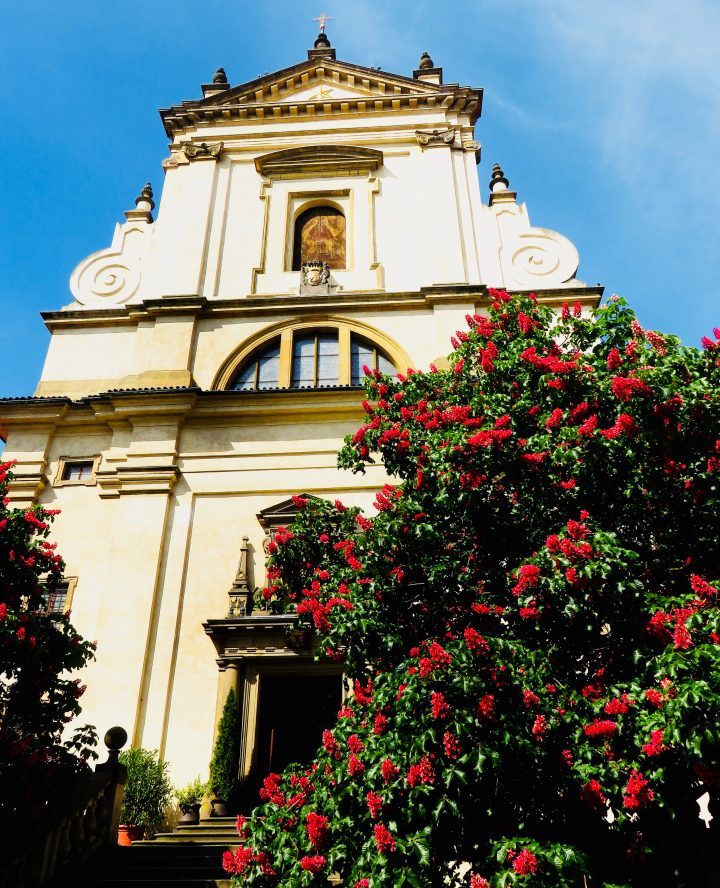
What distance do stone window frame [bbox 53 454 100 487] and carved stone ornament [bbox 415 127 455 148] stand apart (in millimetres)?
12584

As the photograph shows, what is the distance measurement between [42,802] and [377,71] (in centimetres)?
2134

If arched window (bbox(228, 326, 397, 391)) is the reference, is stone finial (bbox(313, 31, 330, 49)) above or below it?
above

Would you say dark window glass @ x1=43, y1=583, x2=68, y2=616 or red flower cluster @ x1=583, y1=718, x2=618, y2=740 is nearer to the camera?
red flower cluster @ x1=583, y1=718, x2=618, y2=740

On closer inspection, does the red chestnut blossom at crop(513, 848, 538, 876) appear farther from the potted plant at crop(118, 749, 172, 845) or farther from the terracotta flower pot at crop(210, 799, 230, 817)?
the terracotta flower pot at crop(210, 799, 230, 817)

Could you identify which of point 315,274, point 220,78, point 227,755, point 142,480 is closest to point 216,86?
point 220,78

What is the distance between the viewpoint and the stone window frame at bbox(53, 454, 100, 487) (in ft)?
51.9

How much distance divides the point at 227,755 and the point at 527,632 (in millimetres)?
6826

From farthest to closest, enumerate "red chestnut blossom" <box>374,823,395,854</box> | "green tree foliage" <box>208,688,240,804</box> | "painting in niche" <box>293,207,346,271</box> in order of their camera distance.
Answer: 1. "painting in niche" <box>293,207,346,271</box>
2. "green tree foliage" <box>208,688,240,804</box>
3. "red chestnut blossom" <box>374,823,395,854</box>

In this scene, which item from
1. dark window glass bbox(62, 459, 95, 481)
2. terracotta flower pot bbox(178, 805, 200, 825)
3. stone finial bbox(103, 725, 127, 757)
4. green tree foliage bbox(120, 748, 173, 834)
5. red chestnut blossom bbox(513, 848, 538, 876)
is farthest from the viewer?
dark window glass bbox(62, 459, 95, 481)

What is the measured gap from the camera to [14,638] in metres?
7.77

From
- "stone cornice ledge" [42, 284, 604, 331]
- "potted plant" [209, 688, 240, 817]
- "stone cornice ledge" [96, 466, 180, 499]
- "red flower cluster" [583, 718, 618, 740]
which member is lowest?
"red flower cluster" [583, 718, 618, 740]

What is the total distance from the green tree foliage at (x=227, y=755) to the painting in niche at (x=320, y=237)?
11451 mm

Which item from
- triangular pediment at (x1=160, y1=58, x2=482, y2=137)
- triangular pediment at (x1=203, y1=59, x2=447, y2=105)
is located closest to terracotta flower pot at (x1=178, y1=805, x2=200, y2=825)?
triangular pediment at (x1=160, y1=58, x2=482, y2=137)

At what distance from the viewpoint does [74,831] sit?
902cm
